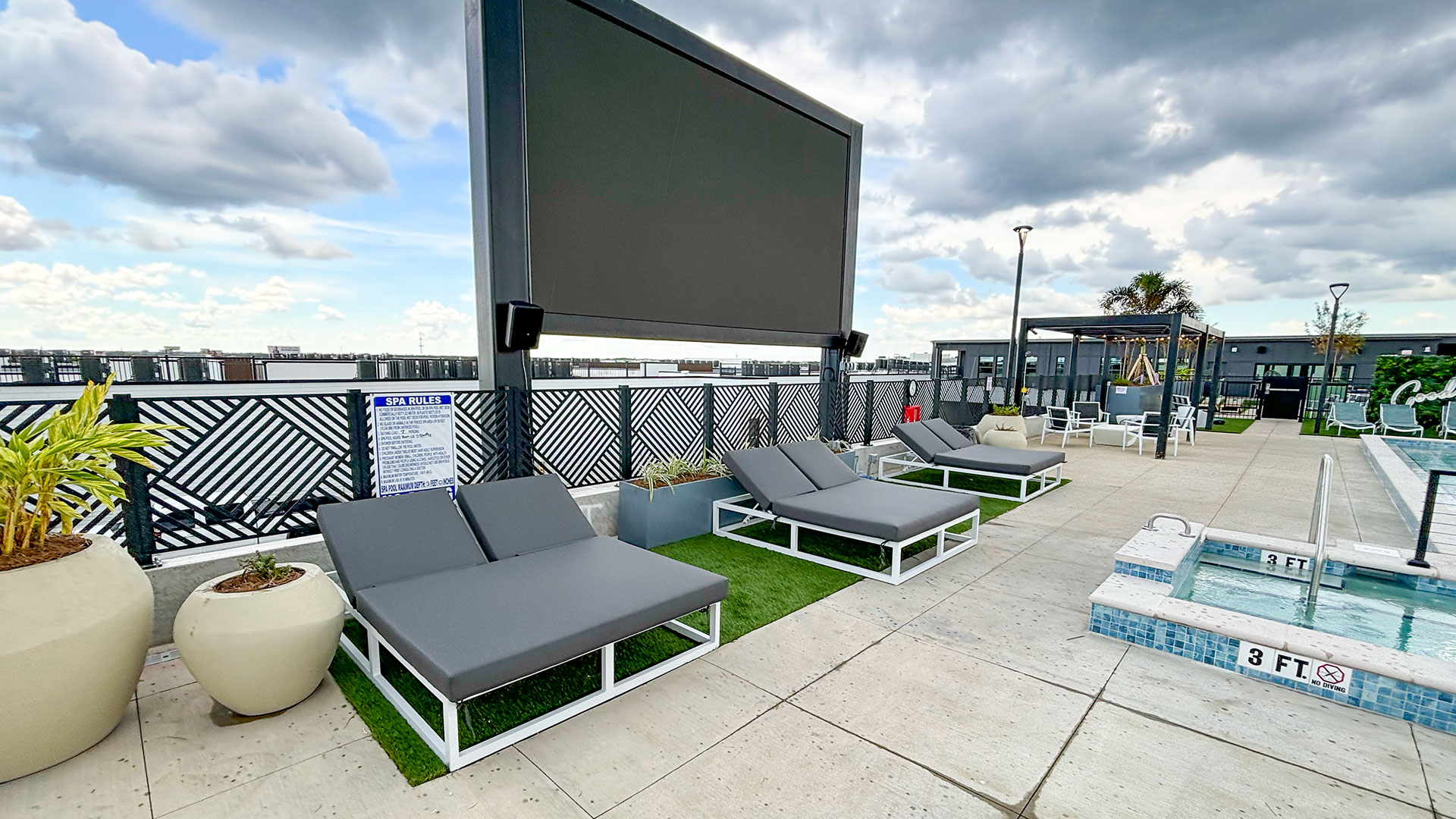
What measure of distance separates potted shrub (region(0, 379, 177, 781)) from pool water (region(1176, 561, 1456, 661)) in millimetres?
5193

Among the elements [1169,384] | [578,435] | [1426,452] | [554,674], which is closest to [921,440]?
[578,435]

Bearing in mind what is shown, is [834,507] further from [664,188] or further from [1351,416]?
[1351,416]

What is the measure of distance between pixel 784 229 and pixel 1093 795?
18.1ft

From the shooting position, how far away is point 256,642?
211 centimetres

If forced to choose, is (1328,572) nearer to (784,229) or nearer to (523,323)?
(784,229)

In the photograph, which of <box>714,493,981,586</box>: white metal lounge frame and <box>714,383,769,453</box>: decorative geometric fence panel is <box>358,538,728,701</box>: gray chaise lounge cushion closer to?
<box>714,493,981,586</box>: white metal lounge frame

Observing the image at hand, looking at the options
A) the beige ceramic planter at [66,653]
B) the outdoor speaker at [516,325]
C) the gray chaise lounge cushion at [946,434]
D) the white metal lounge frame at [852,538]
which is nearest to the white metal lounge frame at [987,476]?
the gray chaise lounge cushion at [946,434]

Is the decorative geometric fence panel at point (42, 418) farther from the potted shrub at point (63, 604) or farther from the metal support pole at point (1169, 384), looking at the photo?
the metal support pole at point (1169, 384)

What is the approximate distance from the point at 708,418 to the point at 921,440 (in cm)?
264

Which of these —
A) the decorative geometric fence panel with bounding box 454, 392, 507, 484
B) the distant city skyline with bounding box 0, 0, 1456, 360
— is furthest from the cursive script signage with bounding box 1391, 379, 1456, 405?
the decorative geometric fence panel with bounding box 454, 392, 507, 484

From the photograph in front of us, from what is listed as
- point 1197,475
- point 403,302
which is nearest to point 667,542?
point 403,302

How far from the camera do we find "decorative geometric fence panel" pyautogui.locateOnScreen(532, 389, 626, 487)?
16.2 ft

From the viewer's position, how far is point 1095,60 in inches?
247

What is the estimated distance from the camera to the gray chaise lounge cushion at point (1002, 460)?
→ 616 centimetres
